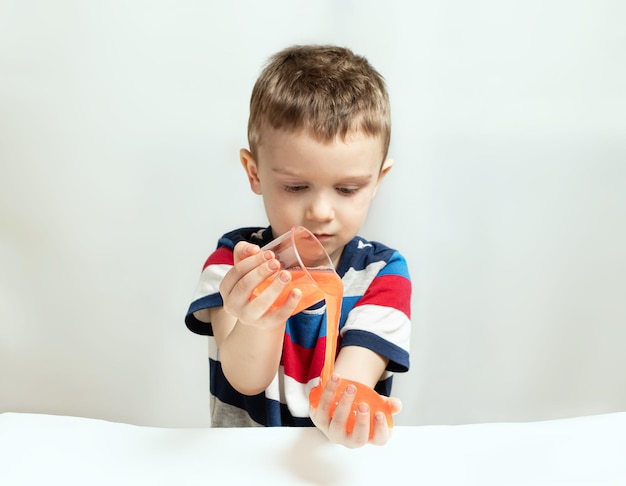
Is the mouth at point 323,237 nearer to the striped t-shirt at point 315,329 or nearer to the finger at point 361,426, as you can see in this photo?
the striped t-shirt at point 315,329

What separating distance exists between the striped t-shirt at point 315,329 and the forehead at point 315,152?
182 mm

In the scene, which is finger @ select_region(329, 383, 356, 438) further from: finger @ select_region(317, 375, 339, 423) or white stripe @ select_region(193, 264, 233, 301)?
white stripe @ select_region(193, 264, 233, 301)

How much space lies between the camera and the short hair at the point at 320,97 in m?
0.98

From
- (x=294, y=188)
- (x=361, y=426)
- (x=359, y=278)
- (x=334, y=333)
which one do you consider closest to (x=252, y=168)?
(x=294, y=188)

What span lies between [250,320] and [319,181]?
235mm

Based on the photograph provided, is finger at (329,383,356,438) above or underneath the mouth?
underneath

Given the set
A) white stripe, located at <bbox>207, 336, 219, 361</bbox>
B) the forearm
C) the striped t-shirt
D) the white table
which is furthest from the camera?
white stripe, located at <bbox>207, 336, 219, 361</bbox>

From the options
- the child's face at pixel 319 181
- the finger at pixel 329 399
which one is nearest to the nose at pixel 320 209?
the child's face at pixel 319 181

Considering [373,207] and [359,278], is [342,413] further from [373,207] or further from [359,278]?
[373,207]

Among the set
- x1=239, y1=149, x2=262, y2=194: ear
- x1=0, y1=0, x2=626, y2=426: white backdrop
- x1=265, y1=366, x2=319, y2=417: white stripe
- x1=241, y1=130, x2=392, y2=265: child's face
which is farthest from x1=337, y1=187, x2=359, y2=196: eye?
x1=0, y1=0, x2=626, y2=426: white backdrop

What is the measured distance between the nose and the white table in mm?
274

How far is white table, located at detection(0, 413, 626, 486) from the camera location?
78 centimetres
